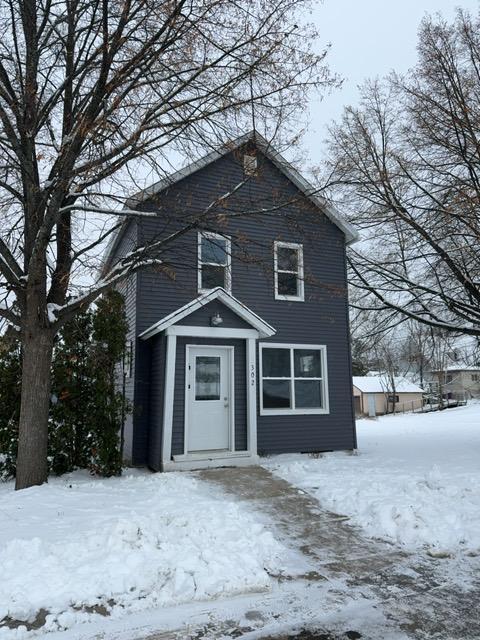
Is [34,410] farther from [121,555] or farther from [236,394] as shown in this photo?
[236,394]

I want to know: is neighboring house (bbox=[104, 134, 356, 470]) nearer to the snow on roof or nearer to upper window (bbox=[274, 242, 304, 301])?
upper window (bbox=[274, 242, 304, 301])

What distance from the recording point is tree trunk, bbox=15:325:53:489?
Answer: 7.03 meters

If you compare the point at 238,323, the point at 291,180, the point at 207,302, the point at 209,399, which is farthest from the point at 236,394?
the point at 291,180

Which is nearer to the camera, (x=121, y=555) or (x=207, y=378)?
(x=121, y=555)

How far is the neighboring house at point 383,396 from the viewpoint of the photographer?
45438 millimetres

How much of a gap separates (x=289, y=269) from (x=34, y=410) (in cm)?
701

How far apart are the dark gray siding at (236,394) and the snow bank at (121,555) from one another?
2.71 meters

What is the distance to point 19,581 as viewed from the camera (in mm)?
3820

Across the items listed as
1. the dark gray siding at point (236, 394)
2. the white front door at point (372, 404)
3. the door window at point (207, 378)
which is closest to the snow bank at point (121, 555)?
the dark gray siding at point (236, 394)

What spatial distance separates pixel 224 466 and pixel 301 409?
2.81m

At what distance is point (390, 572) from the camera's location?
4383 millimetres

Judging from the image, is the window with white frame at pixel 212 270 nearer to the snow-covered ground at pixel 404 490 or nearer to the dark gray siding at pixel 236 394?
the dark gray siding at pixel 236 394

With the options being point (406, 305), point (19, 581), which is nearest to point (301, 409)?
point (406, 305)

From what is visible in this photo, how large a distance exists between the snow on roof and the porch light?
3894 centimetres
